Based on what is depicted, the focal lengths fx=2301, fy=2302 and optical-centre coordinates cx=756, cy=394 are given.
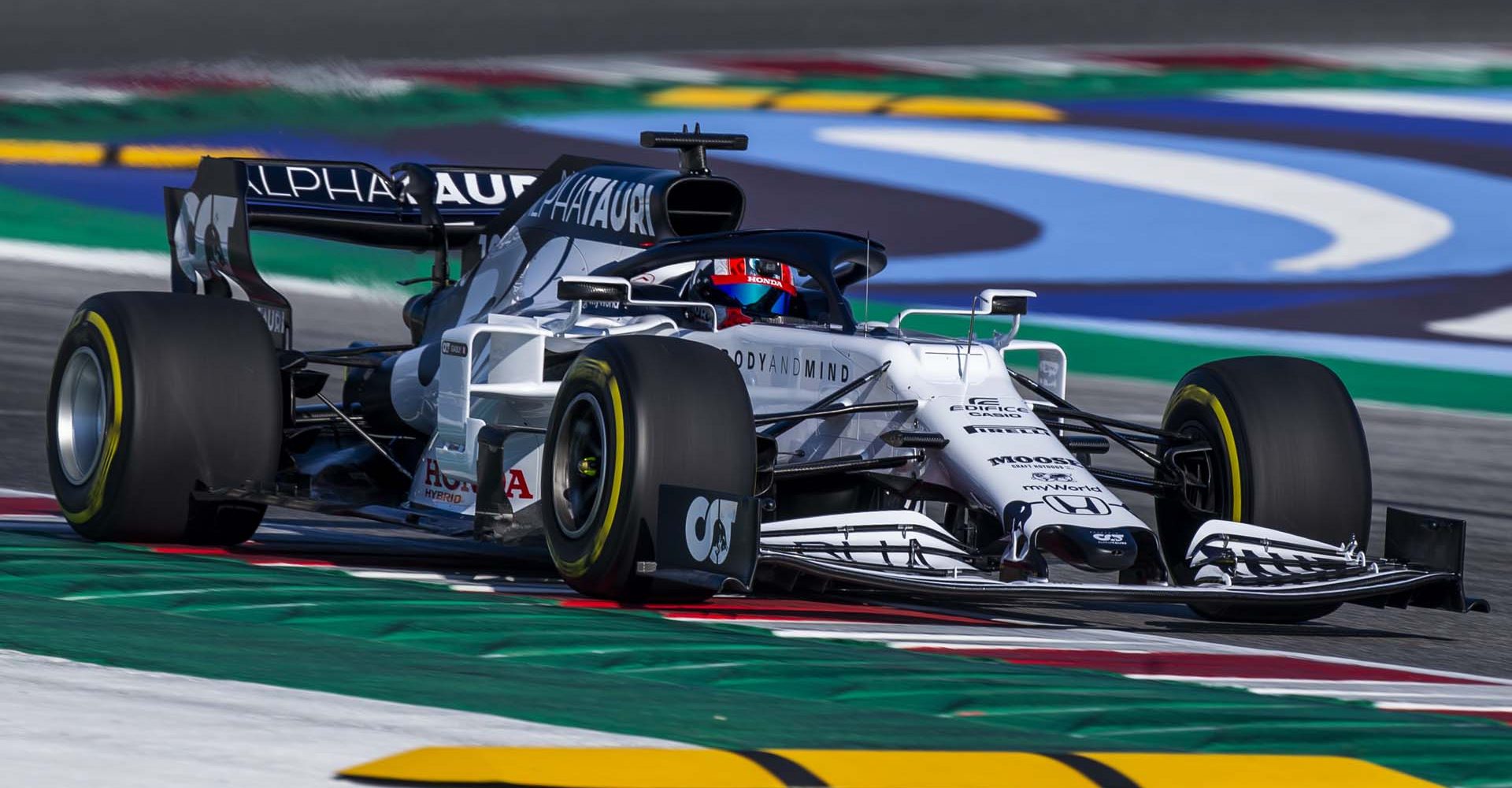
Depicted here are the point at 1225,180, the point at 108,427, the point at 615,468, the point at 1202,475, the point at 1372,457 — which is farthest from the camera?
the point at 1225,180

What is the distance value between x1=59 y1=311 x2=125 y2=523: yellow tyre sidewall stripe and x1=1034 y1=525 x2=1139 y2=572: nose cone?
129 inches

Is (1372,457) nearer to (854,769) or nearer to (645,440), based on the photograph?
(645,440)

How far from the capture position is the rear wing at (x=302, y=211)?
9508mm

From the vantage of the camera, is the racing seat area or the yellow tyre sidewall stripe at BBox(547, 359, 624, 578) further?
the racing seat area

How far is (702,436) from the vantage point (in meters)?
6.57

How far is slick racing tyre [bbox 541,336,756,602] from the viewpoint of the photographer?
257 inches

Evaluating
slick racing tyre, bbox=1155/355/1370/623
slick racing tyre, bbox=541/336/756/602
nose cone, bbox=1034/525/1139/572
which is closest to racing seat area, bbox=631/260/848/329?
slick racing tyre, bbox=541/336/756/602

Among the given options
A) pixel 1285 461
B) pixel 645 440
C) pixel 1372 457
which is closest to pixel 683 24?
pixel 1372 457

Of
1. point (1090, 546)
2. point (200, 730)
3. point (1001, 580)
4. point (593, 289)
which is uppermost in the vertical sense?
point (593, 289)

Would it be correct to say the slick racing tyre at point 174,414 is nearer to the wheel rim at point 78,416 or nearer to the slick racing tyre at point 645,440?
the wheel rim at point 78,416

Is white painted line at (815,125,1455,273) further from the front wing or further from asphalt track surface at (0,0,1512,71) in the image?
the front wing

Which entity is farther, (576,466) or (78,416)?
(78,416)

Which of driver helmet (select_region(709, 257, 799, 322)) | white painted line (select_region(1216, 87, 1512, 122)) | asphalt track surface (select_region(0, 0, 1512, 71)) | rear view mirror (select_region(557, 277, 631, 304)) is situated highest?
asphalt track surface (select_region(0, 0, 1512, 71))

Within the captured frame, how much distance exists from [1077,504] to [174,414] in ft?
10.4
